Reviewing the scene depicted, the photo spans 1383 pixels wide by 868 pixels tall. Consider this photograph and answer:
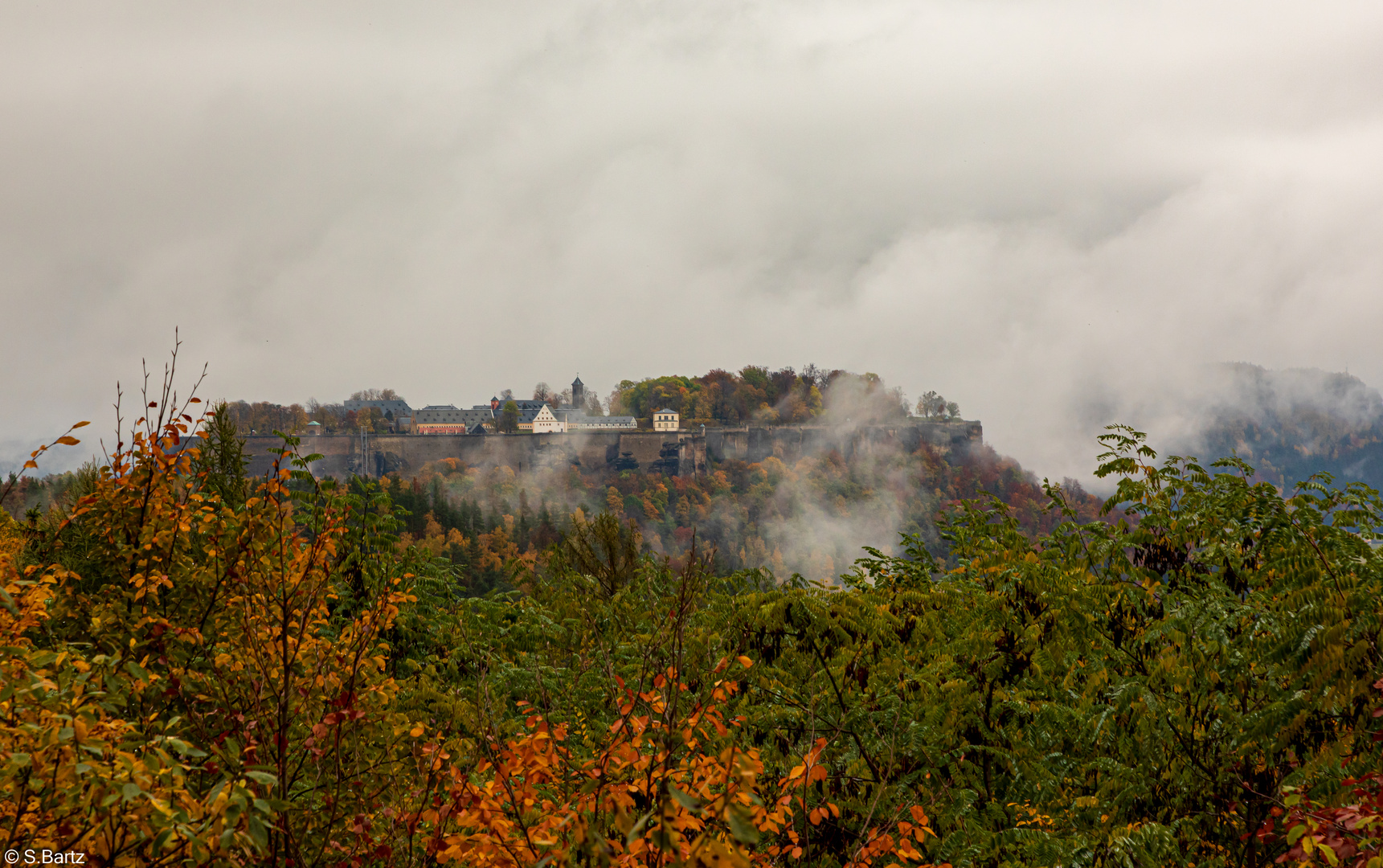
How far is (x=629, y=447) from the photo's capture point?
4660 inches

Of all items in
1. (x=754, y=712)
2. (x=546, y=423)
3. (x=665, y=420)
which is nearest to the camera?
(x=754, y=712)

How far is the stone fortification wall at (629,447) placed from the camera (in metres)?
110

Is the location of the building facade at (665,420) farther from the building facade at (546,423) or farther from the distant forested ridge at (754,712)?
the distant forested ridge at (754,712)

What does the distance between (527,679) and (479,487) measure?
105 metres

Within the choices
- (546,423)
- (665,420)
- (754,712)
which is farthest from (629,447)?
(754,712)

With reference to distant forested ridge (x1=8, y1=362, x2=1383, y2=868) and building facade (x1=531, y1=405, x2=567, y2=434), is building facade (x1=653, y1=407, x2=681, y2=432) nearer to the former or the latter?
building facade (x1=531, y1=405, x2=567, y2=434)

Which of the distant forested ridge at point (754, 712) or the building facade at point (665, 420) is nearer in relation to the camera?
the distant forested ridge at point (754, 712)

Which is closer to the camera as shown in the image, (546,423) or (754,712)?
(754,712)

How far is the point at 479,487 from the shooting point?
355 feet

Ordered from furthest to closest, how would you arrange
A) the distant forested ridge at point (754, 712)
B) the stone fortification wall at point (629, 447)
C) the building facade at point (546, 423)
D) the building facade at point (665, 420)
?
the building facade at point (546, 423) < the building facade at point (665, 420) < the stone fortification wall at point (629, 447) < the distant forested ridge at point (754, 712)

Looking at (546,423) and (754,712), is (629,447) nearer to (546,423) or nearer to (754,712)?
(546,423)

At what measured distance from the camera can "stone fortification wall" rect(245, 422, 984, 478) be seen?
110 m

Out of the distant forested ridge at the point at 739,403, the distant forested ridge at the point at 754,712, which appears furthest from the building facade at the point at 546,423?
the distant forested ridge at the point at 754,712

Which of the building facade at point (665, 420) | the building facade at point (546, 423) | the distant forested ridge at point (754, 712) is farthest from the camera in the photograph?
the building facade at point (546, 423)
